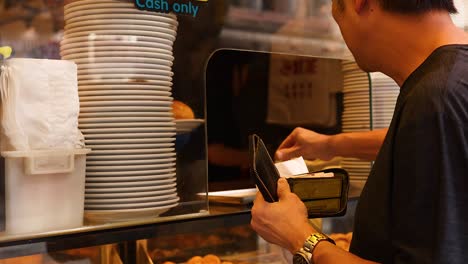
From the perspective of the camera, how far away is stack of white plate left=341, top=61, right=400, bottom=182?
1799mm

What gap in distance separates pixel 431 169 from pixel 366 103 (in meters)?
1.07

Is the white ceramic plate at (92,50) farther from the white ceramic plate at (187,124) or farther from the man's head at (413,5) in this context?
the man's head at (413,5)

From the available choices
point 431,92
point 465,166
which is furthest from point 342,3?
point 465,166

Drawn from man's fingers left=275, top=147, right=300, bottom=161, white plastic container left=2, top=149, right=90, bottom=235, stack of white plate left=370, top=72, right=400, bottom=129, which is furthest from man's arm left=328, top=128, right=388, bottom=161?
white plastic container left=2, top=149, right=90, bottom=235

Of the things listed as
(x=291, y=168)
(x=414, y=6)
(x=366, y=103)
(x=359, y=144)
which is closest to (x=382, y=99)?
(x=366, y=103)

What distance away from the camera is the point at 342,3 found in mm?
984

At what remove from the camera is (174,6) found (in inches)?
46.4

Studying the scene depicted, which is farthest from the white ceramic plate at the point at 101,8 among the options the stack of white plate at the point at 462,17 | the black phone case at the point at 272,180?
the stack of white plate at the point at 462,17

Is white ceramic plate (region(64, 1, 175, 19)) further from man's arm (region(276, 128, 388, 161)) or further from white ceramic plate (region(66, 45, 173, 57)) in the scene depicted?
man's arm (region(276, 128, 388, 161))

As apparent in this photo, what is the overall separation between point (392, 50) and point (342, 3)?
5.5 inches

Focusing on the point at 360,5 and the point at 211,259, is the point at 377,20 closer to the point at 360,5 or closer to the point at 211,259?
the point at 360,5

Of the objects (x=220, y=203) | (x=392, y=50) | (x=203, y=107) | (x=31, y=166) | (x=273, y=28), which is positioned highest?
(x=273, y=28)

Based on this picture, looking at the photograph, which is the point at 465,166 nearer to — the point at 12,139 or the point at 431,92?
the point at 431,92

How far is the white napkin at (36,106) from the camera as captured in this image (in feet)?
3.14
